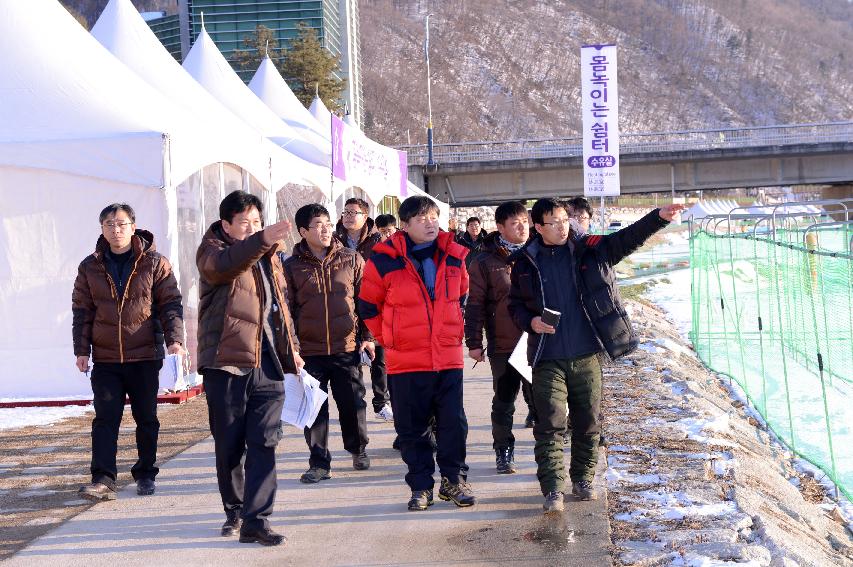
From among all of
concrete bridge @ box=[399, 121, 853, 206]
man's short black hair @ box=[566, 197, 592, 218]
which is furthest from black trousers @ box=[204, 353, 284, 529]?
concrete bridge @ box=[399, 121, 853, 206]

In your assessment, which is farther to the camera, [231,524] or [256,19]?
[256,19]

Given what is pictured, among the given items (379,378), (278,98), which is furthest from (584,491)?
(278,98)

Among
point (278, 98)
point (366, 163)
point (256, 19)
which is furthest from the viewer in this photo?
point (256, 19)

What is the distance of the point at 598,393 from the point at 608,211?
8313cm

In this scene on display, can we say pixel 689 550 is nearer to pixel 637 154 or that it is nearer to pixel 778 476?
pixel 778 476

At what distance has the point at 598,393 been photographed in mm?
6297

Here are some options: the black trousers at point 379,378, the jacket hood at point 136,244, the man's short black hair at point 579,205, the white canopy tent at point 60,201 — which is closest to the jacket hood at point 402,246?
the jacket hood at point 136,244

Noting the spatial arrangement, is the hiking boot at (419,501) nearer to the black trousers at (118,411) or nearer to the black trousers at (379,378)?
the black trousers at (118,411)

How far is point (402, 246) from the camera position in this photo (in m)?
6.20

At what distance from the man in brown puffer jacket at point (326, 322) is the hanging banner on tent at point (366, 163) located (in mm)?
7688

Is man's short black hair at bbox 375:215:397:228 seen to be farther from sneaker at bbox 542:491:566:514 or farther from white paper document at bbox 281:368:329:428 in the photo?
sneaker at bbox 542:491:566:514

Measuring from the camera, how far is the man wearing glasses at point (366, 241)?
9.23 metres

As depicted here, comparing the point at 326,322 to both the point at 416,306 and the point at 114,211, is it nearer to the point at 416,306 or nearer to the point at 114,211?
the point at 416,306

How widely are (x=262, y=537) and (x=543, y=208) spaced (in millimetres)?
2342
